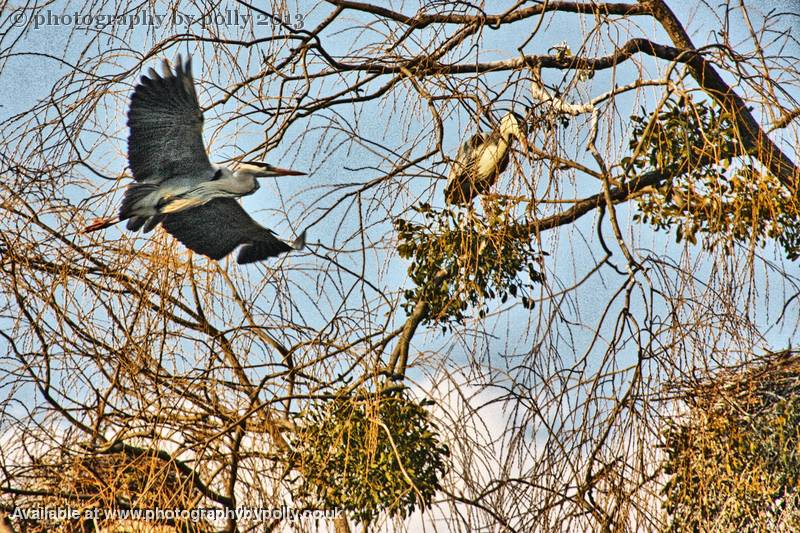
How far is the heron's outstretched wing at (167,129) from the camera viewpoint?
8.40 feet

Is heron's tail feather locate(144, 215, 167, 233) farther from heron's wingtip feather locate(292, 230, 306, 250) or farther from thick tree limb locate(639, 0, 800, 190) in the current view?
thick tree limb locate(639, 0, 800, 190)

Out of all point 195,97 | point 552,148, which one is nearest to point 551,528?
point 552,148

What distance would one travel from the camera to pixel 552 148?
2.06 metres

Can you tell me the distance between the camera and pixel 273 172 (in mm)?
2863

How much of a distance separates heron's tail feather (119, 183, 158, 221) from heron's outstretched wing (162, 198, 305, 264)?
143 millimetres

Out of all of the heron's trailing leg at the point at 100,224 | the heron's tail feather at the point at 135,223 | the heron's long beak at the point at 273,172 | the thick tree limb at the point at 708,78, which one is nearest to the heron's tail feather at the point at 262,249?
the heron's long beak at the point at 273,172

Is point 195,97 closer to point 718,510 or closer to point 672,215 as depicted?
point 672,215

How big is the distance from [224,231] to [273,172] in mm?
349

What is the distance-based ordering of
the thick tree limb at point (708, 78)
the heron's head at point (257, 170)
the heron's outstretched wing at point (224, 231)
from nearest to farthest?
1. the thick tree limb at point (708, 78)
2. the heron's head at point (257, 170)
3. the heron's outstretched wing at point (224, 231)

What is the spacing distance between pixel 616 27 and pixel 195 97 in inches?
48.1

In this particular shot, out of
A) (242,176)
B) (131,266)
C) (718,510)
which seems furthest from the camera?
(242,176)

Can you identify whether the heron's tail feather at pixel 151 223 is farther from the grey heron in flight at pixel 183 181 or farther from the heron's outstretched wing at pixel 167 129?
the heron's outstretched wing at pixel 167 129

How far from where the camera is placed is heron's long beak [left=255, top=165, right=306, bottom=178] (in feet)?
9.35

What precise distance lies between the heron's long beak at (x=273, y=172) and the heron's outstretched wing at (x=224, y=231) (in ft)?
0.67
